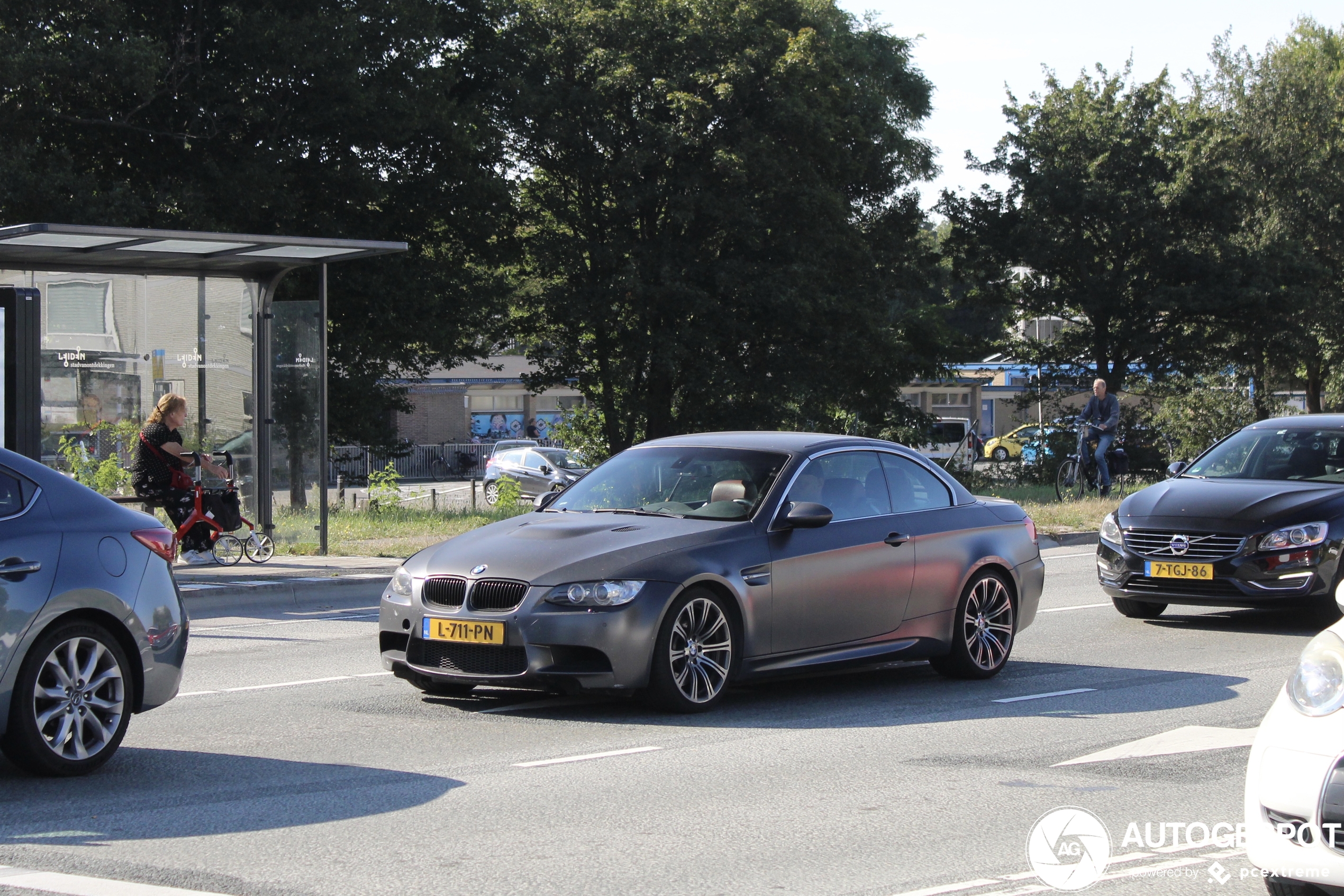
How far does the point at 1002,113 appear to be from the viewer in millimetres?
41125

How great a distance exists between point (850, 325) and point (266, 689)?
28.5m

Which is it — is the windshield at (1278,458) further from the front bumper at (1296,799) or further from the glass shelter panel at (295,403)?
the glass shelter panel at (295,403)

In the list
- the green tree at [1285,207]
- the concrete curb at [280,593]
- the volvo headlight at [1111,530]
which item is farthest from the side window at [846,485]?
the green tree at [1285,207]

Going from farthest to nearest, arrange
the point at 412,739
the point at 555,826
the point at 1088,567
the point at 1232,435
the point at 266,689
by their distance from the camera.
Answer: the point at 1088,567 < the point at 1232,435 < the point at 266,689 < the point at 412,739 < the point at 555,826

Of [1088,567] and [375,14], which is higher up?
[375,14]

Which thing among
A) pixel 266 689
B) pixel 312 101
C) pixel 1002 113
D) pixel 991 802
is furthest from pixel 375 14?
pixel 991 802

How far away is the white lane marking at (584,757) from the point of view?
6.95 m

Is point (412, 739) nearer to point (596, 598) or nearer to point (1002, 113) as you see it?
point (596, 598)

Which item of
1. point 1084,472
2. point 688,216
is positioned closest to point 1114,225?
point 688,216

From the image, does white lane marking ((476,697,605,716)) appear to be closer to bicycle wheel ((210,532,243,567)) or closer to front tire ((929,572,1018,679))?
front tire ((929,572,1018,679))

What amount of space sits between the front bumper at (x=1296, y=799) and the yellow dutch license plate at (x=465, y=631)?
421 centimetres

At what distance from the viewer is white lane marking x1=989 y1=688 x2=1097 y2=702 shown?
29.1 feet

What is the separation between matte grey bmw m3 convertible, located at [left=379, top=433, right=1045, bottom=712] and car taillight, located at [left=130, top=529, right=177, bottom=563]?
148 cm

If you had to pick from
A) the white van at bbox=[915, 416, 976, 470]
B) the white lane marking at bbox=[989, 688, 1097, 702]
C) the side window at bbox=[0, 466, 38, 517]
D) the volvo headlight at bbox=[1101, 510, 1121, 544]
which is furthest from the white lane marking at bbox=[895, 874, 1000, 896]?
the white van at bbox=[915, 416, 976, 470]
